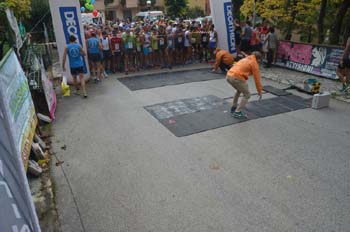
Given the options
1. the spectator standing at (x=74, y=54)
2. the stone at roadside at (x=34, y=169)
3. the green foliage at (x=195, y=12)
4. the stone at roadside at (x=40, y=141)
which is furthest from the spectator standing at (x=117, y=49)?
the green foliage at (x=195, y=12)

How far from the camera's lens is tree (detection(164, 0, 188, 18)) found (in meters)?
39.5

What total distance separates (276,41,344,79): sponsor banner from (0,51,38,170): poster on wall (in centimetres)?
928

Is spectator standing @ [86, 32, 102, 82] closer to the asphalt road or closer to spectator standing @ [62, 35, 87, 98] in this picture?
spectator standing @ [62, 35, 87, 98]

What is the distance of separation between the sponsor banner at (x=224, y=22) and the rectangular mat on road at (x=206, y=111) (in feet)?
17.1

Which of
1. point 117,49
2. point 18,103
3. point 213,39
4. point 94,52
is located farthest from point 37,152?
point 213,39

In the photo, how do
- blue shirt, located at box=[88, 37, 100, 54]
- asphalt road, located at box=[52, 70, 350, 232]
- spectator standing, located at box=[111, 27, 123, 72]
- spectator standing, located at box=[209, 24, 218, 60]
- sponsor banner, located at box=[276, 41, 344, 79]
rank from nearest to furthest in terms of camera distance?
1. asphalt road, located at box=[52, 70, 350, 232]
2. sponsor banner, located at box=[276, 41, 344, 79]
3. blue shirt, located at box=[88, 37, 100, 54]
4. spectator standing, located at box=[111, 27, 123, 72]
5. spectator standing, located at box=[209, 24, 218, 60]

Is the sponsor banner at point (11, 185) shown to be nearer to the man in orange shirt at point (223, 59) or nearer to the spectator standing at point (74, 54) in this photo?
the spectator standing at point (74, 54)

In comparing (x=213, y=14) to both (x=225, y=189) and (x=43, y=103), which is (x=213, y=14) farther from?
(x=225, y=189)

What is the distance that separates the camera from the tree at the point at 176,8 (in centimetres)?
3946

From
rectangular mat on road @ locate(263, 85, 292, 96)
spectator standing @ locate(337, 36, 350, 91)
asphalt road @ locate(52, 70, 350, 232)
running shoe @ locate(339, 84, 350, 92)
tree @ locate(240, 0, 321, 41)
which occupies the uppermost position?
tree @ locate(240, 0, 321, 41)

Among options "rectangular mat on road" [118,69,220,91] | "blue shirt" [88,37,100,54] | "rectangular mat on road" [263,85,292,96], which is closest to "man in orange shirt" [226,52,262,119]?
"rectangular mat on road" [263,85,292,96]

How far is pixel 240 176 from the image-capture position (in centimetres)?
436

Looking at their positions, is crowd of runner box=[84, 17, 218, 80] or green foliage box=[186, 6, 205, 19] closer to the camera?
crowd of runner box=[84, 17, 218, 80]

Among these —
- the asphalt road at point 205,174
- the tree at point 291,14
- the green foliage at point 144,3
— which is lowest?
Answer: the asphalt road at point 205,174
